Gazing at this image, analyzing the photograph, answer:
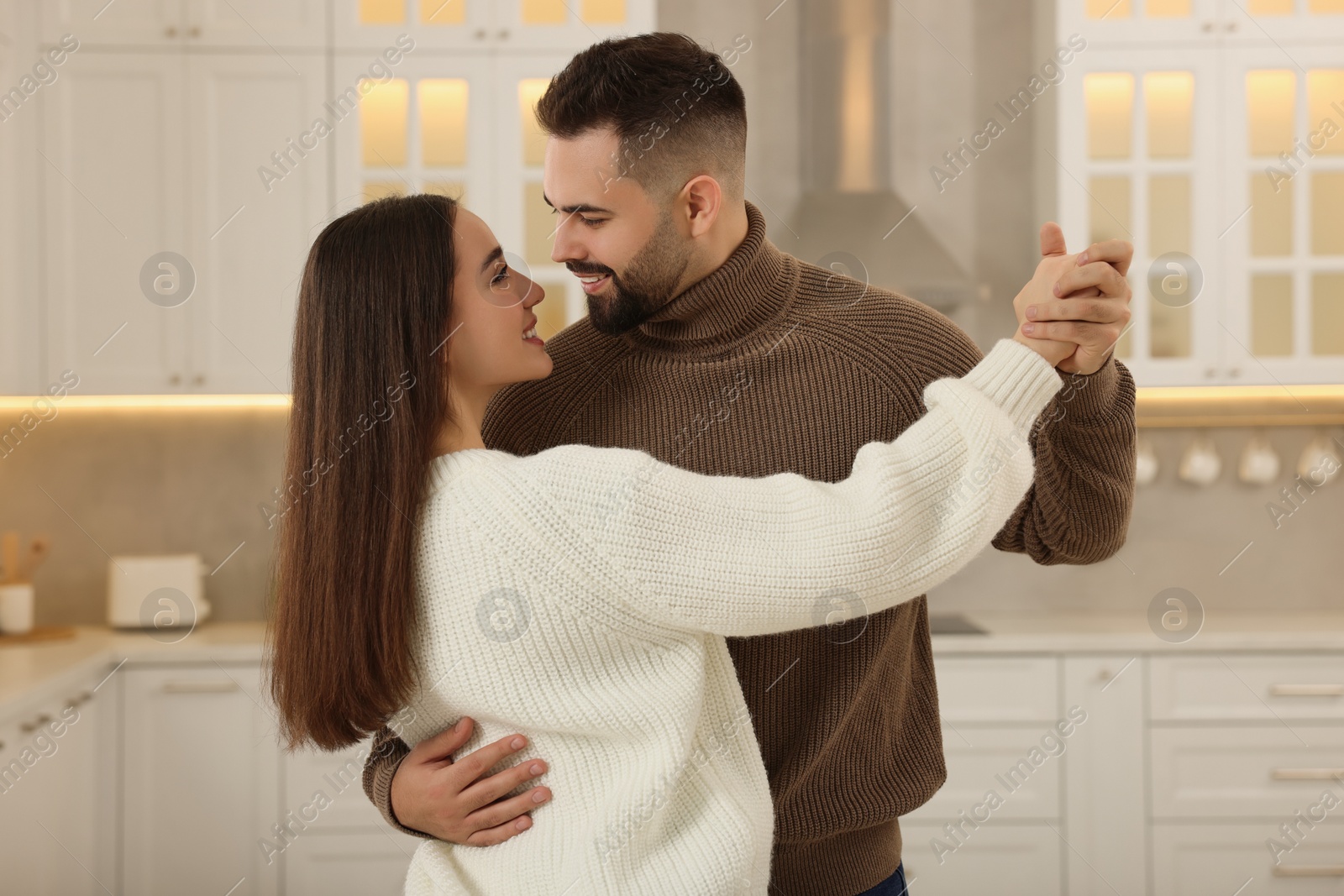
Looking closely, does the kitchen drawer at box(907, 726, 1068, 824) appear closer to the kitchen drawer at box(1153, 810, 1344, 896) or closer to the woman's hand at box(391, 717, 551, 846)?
the kitchen drawer at box(1153, 810, 1344, 896)

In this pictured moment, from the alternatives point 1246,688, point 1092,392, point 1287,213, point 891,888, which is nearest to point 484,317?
point 1092,392

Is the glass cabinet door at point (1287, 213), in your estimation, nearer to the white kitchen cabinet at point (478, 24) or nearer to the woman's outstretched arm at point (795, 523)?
the white kitchen cabinet at point (478, 24)

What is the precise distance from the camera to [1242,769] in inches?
104

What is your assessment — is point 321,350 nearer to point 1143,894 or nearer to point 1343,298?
point 1143,894

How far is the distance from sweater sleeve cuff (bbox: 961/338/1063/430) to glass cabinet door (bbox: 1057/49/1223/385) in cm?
207

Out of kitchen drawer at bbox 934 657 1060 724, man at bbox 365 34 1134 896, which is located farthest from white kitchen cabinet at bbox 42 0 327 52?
kitchen drawer at bbox 934 657 1060 724

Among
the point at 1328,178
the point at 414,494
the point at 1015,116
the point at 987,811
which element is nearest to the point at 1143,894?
the point at 987,811

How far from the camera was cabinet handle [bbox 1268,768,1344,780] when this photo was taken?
8.57ft

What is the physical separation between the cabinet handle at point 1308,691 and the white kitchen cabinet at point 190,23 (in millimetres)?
2846

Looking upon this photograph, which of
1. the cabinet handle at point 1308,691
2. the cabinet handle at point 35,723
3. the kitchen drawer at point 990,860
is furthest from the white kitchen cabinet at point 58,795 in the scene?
the cabinet handle at point 1308,691

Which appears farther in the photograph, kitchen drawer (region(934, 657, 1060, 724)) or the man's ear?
kitchen drawer (region(934, 657, 1060, 724))

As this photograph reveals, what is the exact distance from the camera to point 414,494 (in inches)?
35.7

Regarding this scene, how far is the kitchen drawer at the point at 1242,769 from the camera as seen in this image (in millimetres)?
2623

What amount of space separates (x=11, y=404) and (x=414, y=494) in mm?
2600
